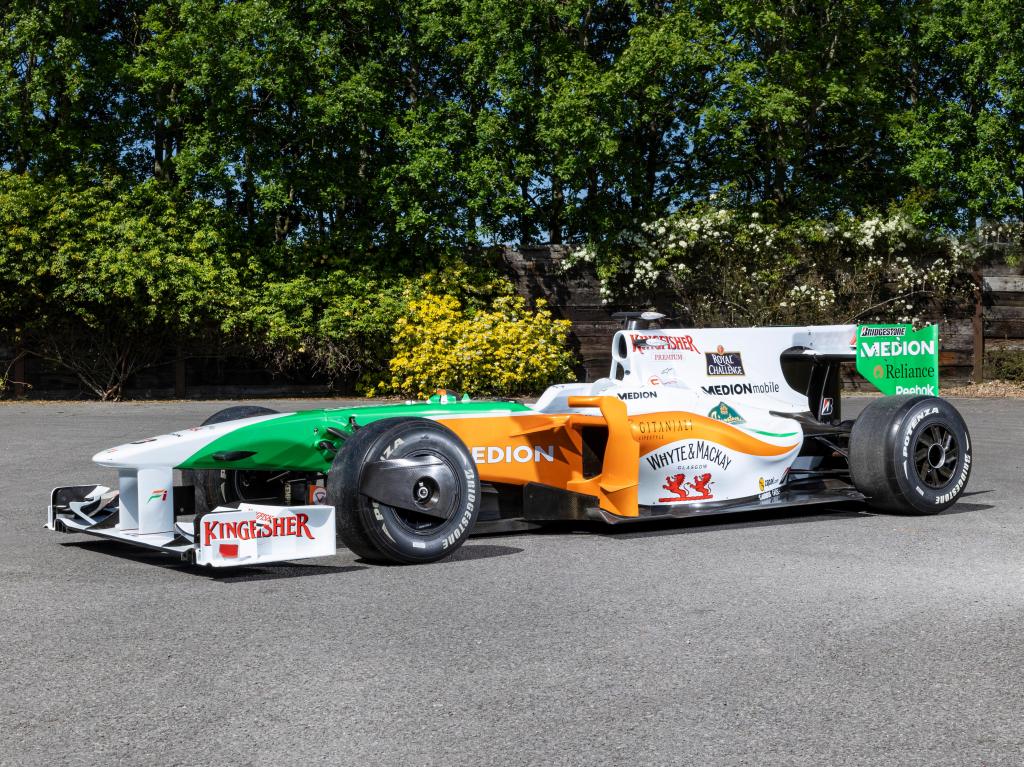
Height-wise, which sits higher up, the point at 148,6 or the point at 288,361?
the point at 148,6

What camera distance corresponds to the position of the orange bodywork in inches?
266

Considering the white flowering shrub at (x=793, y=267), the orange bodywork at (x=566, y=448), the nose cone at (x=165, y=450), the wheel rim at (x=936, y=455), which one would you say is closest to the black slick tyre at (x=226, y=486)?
the nose cone at (x=165, y=450)

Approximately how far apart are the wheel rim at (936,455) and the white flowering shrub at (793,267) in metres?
13.8

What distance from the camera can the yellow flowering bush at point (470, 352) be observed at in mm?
20625

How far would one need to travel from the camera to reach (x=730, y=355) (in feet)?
26.7

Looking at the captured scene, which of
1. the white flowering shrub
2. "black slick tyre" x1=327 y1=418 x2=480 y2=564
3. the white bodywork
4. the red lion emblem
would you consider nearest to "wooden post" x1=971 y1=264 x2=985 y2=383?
the white flowering shrub

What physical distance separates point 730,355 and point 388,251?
1491cm

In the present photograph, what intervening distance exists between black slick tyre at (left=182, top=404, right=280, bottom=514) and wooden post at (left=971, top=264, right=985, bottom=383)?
59.1 ft

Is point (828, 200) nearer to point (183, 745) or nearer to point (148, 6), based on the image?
point (148, 6)

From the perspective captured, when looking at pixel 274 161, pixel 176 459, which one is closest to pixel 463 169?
pixel 274 161

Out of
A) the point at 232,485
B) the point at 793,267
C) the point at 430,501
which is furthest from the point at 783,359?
the point at 793,267

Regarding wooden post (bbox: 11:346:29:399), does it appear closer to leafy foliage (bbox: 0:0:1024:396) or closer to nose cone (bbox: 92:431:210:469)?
leafy foliage (bbox: 0:0:1024:396)

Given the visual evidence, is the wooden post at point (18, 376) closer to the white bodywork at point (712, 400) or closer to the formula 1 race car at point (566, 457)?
the formula 1 race car at point (566, 457)

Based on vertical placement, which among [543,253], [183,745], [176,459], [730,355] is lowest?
[183,745]
